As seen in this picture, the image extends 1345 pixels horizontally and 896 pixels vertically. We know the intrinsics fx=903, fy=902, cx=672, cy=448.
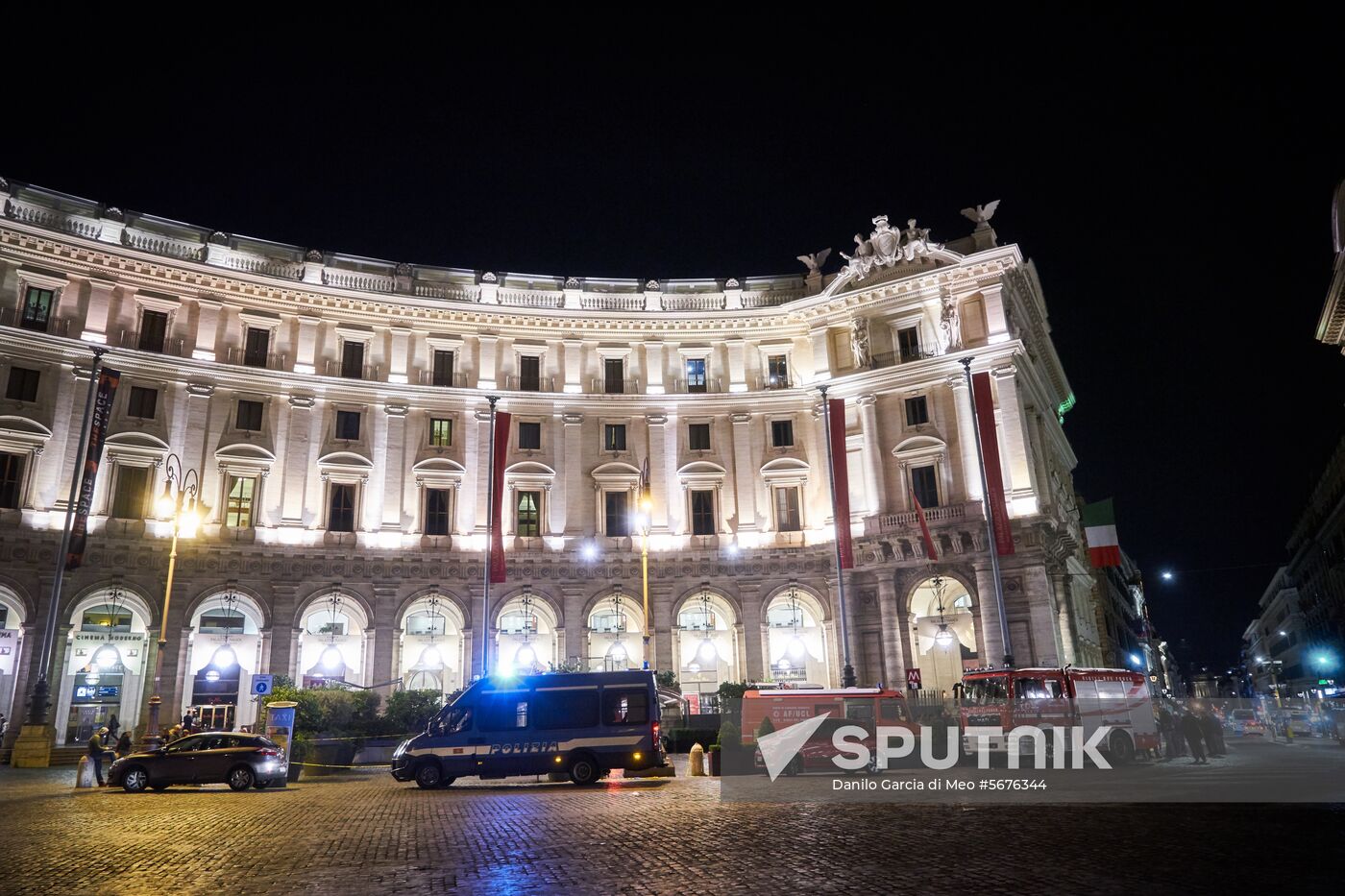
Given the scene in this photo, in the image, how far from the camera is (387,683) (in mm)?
38844

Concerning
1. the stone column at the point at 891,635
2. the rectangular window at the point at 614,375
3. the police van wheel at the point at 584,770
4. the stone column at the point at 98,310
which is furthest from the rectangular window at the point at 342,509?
the stone column at the point at 891,635

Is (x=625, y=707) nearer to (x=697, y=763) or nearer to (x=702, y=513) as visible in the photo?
(x=697, y=763)

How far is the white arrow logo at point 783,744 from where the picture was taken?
24116mm

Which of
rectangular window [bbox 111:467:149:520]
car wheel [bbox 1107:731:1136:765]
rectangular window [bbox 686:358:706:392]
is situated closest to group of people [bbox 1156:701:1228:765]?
car wheel [bbox 1107:731:1136:765]

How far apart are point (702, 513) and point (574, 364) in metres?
9.96

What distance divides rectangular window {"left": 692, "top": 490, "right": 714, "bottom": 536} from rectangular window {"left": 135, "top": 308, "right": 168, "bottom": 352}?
82.4 feet

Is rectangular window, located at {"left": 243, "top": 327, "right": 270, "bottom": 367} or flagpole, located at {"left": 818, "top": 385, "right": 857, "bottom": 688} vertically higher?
rectangular window, located at {"left": 243, "top": 327, "right": 270, "bottom": 367}

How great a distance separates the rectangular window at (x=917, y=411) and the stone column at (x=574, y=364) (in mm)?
16080

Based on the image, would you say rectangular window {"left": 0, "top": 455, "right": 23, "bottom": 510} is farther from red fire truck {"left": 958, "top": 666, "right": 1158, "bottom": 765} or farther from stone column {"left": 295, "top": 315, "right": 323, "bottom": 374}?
red fire truck {"left": 958, "top": 666, "right": 1158, "bottom": 765}

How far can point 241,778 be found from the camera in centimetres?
2217

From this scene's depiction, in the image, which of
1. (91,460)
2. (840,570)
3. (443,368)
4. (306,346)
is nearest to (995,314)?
(840,570)

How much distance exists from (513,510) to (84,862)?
31634 millimetres

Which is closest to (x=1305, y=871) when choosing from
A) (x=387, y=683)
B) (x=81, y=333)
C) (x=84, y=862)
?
(x=84, y=862)

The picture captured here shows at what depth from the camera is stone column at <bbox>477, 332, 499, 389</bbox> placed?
44.4m
